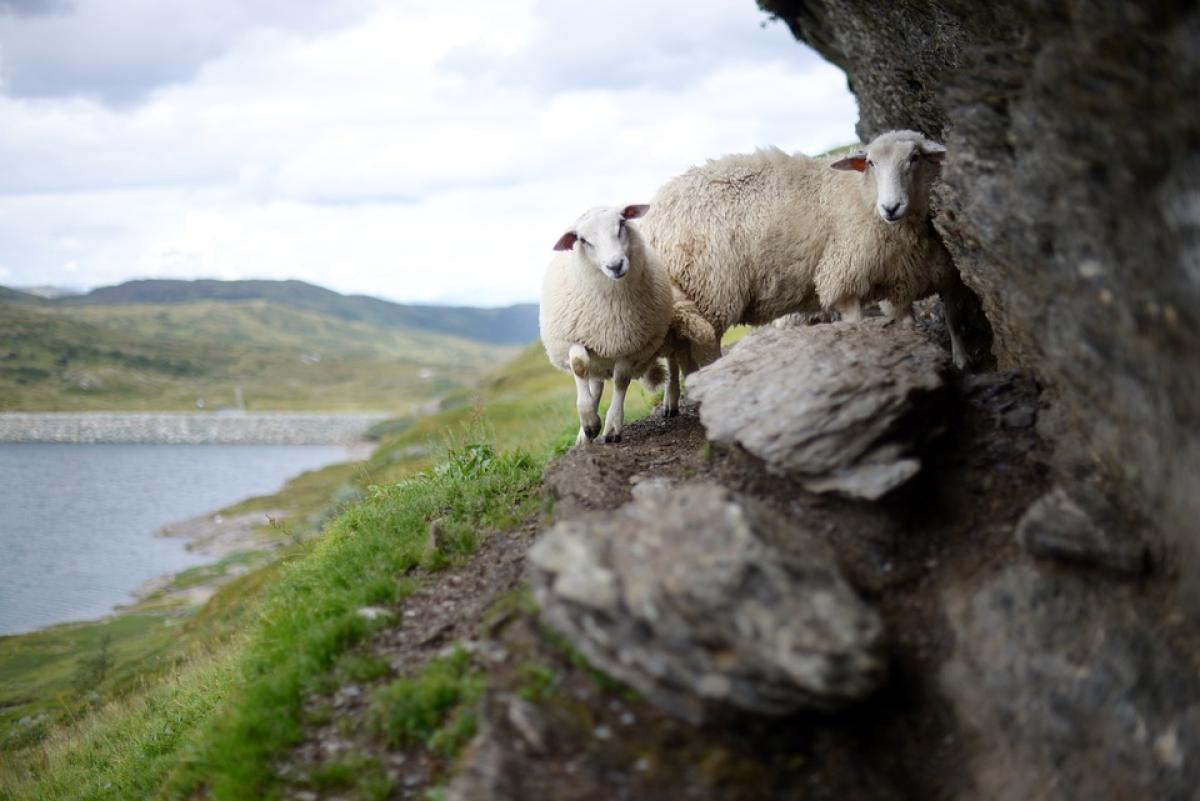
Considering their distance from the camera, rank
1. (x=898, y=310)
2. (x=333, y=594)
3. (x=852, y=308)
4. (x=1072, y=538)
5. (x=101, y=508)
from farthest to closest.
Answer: (x=101, y=508), (x=898, y=310), (x=852, y=308), (x=333, y=594), (x=1072, y=538)

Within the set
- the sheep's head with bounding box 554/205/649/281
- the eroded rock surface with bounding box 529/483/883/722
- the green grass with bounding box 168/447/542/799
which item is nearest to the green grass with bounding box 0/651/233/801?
the green grass with bounding box 168/447/542/799

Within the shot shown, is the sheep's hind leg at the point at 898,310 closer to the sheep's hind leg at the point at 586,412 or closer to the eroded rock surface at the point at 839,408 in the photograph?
the eroded rock surface at the point at 839,408

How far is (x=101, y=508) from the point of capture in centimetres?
6419

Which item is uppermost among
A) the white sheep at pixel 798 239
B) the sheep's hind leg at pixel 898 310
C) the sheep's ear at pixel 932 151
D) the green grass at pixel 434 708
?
the sheep's ear at pixel 932 151

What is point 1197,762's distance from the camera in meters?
4.76

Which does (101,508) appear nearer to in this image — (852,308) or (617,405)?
(617,405)

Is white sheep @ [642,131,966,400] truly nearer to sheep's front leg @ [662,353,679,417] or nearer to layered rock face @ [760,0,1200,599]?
sheep's front leg @ [662,353,679,417]

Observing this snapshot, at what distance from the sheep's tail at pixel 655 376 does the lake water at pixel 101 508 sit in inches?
1337

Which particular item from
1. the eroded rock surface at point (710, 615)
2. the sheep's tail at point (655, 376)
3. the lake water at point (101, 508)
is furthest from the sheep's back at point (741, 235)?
the lake water at point (101, 508)

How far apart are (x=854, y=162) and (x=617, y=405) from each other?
4190 mm

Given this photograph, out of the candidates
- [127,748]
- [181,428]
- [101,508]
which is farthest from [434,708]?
[181,428]

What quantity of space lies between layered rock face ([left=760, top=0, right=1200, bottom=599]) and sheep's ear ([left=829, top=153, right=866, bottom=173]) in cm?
279

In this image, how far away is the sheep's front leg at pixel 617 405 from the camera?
35.6 feet

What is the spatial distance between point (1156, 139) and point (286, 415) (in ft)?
509
